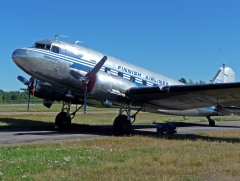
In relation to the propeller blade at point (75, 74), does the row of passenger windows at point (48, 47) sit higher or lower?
higher

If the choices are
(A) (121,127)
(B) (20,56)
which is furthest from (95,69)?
(B) (20,56)

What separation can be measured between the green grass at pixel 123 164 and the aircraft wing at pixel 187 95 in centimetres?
431

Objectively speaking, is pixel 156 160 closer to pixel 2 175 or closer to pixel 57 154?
pixel 57 154

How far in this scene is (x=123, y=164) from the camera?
9.79m

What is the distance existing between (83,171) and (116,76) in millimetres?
11107

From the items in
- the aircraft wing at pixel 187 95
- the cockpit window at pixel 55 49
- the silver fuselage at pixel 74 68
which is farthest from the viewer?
the cockpit window at pixel 55 49

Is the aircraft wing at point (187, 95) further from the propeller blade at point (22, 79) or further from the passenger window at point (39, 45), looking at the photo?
the propeller blade at point (22, 79)

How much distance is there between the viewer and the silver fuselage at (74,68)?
18.2 metres

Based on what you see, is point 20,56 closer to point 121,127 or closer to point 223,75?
point 121,127

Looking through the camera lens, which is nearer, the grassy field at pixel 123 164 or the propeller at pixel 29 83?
the grassy field at pixel 123 164

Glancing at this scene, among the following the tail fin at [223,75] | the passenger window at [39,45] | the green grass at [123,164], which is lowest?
the green grass at [123,164]

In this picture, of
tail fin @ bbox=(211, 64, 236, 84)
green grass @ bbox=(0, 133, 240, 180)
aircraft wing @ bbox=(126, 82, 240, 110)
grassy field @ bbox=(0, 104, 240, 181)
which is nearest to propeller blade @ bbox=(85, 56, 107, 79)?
aircraft wing @ bbox=(126, 82, 240, 110)

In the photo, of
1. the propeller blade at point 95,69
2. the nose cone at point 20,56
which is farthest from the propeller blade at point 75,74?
the nose cone at point 20,56

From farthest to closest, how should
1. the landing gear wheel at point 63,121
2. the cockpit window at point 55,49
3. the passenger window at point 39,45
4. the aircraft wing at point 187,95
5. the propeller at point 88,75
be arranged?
the landing gear wheel at point 63,121 < the passenger window at point 39,45 < the cockpit window at point 55,49 < the propeller at point 88,75 < the aircraft wing at point 187,95
